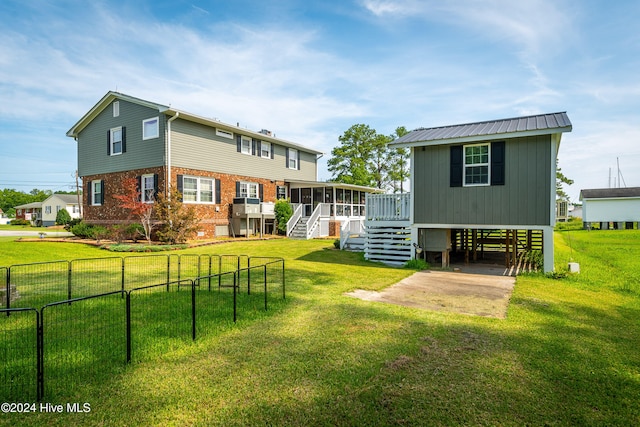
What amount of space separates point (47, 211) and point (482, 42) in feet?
176

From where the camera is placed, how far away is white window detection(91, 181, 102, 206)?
20.4 meters

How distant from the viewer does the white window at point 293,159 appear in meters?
24.3

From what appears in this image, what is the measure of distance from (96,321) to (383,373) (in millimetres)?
4429

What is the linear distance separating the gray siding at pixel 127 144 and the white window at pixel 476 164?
14.1 metres

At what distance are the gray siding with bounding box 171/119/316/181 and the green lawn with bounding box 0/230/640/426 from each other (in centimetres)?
1399

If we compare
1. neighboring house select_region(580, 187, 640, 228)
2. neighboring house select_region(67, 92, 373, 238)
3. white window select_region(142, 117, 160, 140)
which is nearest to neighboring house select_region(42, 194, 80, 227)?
neighboring house select_region(67, 92, 373, 238)

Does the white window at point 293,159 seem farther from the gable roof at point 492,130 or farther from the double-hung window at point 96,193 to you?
the gable roof at point 492,130

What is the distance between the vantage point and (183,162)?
17547 mm

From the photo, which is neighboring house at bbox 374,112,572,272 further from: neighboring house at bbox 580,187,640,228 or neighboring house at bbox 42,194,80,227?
neighboring house at bbox 42,194,80,227

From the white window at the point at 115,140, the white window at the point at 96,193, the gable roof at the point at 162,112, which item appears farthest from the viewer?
the white window at the point at 96,193

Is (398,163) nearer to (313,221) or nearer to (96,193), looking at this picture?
(313,221)

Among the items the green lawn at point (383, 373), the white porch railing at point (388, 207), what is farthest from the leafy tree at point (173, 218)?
the green lawn at point (383, 373)

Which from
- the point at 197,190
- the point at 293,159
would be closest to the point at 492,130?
the point at 197,190

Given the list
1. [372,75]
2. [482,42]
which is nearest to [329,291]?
[482,42]
